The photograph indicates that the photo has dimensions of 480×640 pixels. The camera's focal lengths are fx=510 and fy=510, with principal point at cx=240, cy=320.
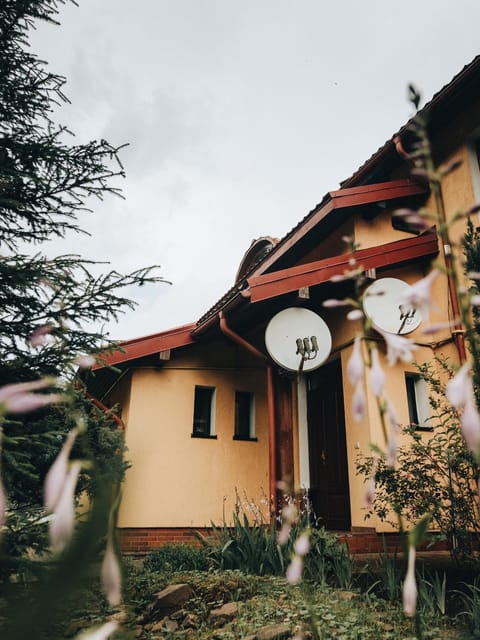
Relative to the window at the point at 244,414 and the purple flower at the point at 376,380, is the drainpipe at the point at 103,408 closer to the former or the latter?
the window at the point at 244,414

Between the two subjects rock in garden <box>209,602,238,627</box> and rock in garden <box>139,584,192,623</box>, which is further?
rock in garden <box>139,584,192,623</box>

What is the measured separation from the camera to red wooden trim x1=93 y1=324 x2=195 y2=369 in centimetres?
731

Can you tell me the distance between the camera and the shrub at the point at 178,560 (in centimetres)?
515

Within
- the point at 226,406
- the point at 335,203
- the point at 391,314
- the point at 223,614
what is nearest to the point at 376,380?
the point at 223,614

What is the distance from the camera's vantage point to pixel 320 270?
6.19 m

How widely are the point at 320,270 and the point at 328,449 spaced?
8.58 ft

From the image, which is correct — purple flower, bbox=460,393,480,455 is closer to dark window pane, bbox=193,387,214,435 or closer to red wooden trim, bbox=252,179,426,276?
red wooden trim, bbox=252,179,426,276

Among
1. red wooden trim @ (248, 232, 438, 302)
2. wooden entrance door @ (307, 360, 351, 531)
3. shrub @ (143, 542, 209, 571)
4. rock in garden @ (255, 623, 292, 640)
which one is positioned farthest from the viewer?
wooden entrance door @ (307, 360, 351, 531)

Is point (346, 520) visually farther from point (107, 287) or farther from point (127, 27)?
point (127, 27)

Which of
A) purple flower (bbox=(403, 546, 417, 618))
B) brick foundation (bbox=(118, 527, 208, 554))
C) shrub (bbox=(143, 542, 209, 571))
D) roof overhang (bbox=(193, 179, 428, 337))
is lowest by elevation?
shrub (bbox=(143, 542, 209, 571))

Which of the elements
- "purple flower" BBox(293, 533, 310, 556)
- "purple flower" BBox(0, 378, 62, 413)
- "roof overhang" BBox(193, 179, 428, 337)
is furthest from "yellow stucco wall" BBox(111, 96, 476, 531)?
"purple flower" BBox(0, 378, 62, 413)

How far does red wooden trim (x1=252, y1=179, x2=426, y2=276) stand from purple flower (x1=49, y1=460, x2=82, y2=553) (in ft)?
20.5

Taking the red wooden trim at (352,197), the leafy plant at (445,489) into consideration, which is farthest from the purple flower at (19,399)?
the red wooden trim at (352,197)

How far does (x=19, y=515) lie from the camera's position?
11.8 feet
